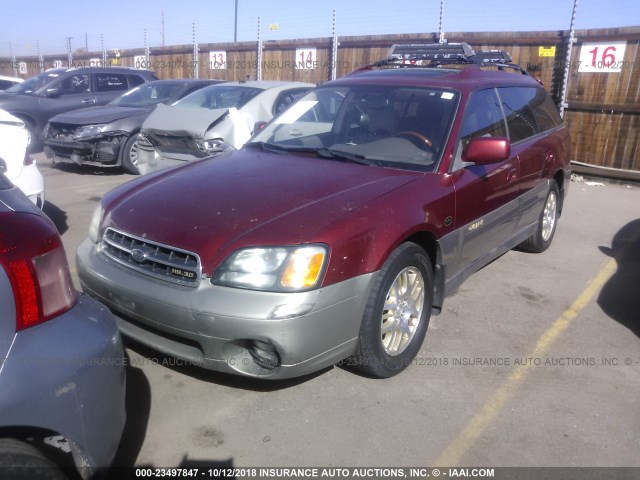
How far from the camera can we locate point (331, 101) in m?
4.57

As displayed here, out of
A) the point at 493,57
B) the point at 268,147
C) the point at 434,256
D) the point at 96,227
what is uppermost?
the point at 493,57

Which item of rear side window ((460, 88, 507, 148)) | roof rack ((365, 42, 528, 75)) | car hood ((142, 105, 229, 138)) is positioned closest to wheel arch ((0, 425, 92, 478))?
rear side window ((460, 88, 507, 148))

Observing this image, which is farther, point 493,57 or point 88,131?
point 88,131

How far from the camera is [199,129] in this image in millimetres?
6941

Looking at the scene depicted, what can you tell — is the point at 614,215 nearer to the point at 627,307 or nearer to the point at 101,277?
the point at 627,307

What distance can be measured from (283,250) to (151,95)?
854cm

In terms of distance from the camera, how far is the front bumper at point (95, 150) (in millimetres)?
8891

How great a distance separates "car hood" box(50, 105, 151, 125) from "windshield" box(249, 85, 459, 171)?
540cm

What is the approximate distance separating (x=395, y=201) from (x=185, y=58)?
53.8ft

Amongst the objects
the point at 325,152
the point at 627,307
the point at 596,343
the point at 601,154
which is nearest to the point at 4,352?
the point at 325,152

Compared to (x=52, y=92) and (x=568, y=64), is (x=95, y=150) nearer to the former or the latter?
(x=52, y=92)

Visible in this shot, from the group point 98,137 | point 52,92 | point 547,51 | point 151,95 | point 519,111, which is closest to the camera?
point 519,111

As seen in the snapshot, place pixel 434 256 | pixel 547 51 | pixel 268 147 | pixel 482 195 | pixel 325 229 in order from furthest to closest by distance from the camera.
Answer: pixel 547 51
pixel 268 147
pixel 482 195
pixel 434 256
pixel 325 229

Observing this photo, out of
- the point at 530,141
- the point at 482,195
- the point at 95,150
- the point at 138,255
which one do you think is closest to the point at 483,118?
the point at 482,195
